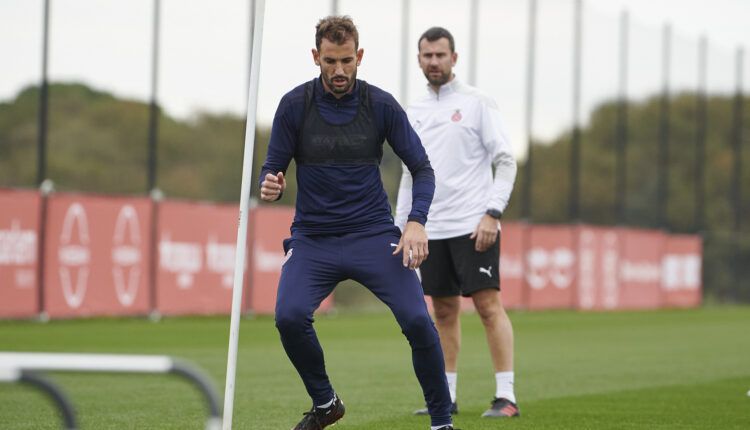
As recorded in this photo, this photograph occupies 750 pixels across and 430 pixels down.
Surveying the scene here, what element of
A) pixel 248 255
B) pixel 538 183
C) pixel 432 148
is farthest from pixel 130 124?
pixel 432 148

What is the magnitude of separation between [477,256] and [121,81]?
19.4 meters

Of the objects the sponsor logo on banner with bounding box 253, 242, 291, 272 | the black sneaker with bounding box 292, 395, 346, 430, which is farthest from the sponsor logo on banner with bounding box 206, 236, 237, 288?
the black sneaker with bounding box 292, 395, 346, 430

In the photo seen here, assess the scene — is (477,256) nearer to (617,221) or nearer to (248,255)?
(248,255)

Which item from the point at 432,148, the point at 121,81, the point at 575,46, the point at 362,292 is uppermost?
the point at 575,46

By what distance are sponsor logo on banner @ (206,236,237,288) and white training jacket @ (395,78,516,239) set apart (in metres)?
14.4

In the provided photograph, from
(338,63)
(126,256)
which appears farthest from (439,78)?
(126,256)

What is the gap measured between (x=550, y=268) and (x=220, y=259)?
468 inches

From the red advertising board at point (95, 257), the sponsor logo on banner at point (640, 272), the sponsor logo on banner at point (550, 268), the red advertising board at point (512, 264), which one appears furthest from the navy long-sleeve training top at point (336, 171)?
the sponsor logo on banner at point (640, 272)

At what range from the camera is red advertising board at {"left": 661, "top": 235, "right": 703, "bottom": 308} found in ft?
128

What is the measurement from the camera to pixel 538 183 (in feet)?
130

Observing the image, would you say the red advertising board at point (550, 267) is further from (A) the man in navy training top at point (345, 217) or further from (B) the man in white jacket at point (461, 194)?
(A) the man in navy training top at point (345, 217)

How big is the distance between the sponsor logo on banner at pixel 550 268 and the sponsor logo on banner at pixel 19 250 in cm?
1480

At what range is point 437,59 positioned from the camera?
883cm

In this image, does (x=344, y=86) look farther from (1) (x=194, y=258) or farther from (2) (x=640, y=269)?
(2) (x=640, y=269)
